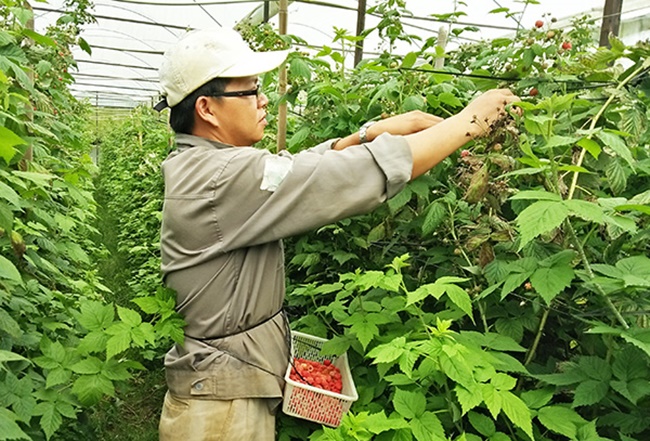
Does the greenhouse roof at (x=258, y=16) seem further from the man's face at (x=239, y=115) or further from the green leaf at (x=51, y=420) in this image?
the green leaf at (x=51, y=420)

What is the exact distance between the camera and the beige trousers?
6.21 feet

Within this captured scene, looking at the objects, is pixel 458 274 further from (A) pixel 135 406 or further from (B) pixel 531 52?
(A) pixel 135 406

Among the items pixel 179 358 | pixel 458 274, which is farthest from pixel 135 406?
pixel 458 274

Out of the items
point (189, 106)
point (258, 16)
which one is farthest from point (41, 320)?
point (258, 16)

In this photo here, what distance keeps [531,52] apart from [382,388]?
128 centimetres

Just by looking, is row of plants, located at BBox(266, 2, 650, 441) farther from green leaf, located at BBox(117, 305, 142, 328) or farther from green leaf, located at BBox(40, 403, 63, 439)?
green leaf, located at BBox(40, 403, 63, 439)

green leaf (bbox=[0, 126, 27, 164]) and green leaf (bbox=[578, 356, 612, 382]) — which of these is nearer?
green leaf (bbox=[0, 126, 27, 164])

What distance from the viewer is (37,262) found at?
9.21ft

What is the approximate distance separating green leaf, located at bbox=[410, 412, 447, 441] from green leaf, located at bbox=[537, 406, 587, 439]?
0.90 feet

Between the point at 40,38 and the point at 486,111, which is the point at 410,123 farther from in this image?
the point at 40,38

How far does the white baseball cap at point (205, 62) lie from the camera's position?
1.87 metres

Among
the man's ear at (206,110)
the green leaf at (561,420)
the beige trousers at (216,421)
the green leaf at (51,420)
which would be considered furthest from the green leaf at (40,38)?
the green leaf at (561,420)

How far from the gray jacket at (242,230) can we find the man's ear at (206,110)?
66 mm

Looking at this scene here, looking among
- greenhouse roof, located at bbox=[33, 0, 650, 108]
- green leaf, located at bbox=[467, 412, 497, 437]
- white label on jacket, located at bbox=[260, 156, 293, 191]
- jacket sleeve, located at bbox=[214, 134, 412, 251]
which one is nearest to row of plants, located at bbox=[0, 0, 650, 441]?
green leaf, located at bbox=[467, 412, 497, 437]
